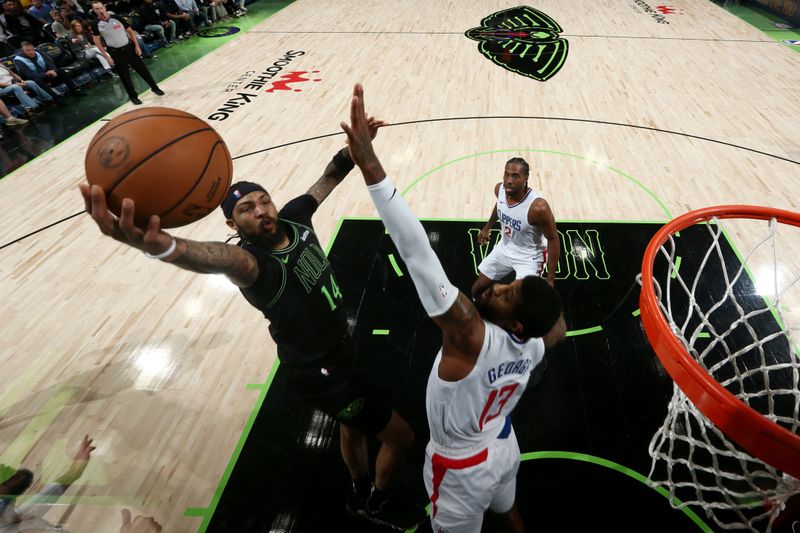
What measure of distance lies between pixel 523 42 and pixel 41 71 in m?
9.77

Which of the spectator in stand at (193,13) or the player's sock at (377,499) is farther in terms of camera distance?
the spectator in stand at (193,13)

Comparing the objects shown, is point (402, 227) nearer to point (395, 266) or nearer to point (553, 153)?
point (395, 266)

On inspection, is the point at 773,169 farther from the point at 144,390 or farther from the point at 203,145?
the point at 144,390

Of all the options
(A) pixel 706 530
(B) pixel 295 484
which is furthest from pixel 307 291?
(A) pixel 706 530

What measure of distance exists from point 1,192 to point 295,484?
6.06 meters

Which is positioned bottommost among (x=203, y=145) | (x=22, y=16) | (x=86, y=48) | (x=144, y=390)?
(x=144, y=390)

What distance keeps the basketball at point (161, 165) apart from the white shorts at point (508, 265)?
224 centimetres

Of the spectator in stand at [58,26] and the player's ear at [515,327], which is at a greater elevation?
the player's ear at [515,327]

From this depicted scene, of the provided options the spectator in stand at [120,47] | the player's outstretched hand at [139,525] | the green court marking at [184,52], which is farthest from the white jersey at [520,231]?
the spectator in stand at [120,47]

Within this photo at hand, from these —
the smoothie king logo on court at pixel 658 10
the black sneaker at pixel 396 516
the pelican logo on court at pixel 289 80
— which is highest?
the pelican logo on court at pixel 289 80

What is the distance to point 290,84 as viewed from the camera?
880 cm

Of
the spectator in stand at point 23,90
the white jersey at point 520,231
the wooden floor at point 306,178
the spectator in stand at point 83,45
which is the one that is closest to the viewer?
the wooden floor at point 306,178

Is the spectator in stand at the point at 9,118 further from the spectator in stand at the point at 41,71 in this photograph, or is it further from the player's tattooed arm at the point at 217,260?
the player's tattooed arm at the point at 217,260

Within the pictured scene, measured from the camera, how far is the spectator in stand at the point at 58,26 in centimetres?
910
